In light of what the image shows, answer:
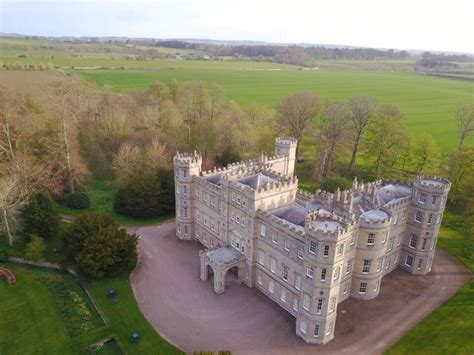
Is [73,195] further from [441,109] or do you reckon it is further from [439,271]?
[441,109]

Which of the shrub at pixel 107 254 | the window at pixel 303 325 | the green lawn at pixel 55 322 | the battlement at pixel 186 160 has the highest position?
the battlement at pixel 186 160

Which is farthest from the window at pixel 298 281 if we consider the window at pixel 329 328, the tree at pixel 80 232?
the tree at pixel 80 232

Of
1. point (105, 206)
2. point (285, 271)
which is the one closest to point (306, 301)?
point (285, 271)

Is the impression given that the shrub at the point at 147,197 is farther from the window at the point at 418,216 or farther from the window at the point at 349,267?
the window at the point at 418,216

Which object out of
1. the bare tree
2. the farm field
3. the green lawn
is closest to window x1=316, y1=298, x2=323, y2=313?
the green lawn

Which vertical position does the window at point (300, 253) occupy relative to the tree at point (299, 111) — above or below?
below

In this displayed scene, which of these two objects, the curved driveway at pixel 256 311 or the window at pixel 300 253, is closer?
the curved driveway at pixel 256 311
